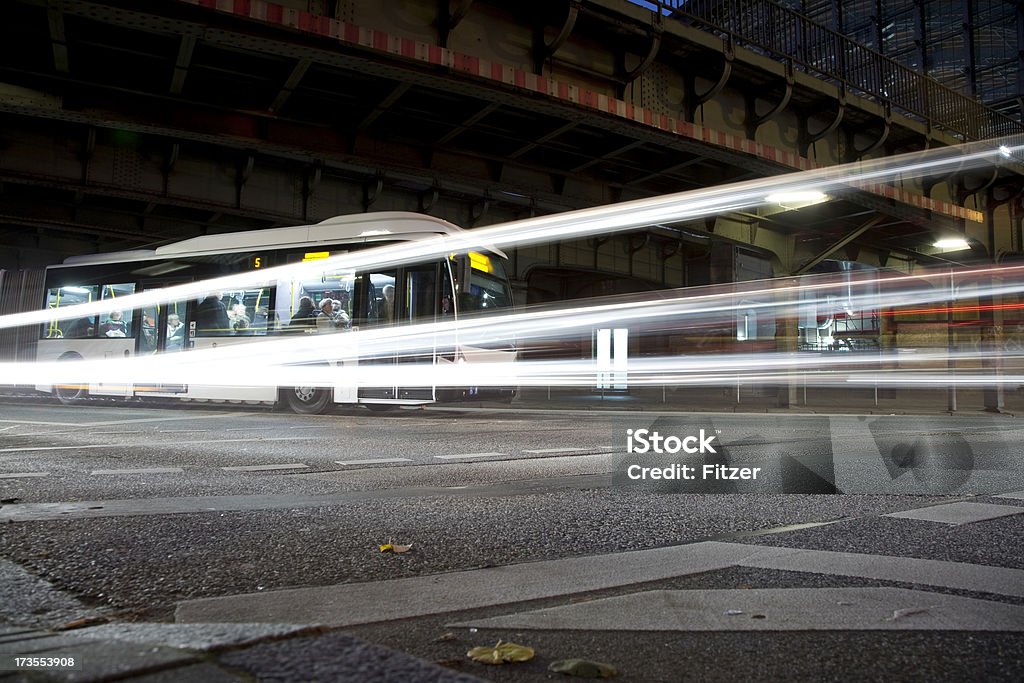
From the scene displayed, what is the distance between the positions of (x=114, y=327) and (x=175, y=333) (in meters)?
2.38

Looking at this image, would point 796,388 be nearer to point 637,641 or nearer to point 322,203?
point 322,203

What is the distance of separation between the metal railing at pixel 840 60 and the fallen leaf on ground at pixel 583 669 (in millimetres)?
12582

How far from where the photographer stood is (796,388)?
2248 cm

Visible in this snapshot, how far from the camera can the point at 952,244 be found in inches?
930

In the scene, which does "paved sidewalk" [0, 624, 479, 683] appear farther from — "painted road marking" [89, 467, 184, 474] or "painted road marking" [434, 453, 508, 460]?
Answer: "painted road marking" [434, 453, 508, 460]

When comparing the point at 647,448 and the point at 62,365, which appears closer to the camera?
the point at 647,448

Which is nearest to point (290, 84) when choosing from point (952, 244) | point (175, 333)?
point (175, 333)

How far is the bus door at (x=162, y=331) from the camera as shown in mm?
15797

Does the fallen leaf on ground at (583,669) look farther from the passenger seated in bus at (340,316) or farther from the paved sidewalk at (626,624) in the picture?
the passenger seated in bus at (340,316)

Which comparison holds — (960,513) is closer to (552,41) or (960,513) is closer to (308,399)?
(552,41)

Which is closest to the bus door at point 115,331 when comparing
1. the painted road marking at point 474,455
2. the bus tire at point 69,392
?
the bus tire at point 69,392

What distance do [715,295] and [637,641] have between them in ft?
75.0

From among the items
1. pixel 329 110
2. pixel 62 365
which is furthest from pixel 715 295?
pixel 62 365

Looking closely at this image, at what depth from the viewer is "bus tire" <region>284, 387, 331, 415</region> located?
14.3 m
